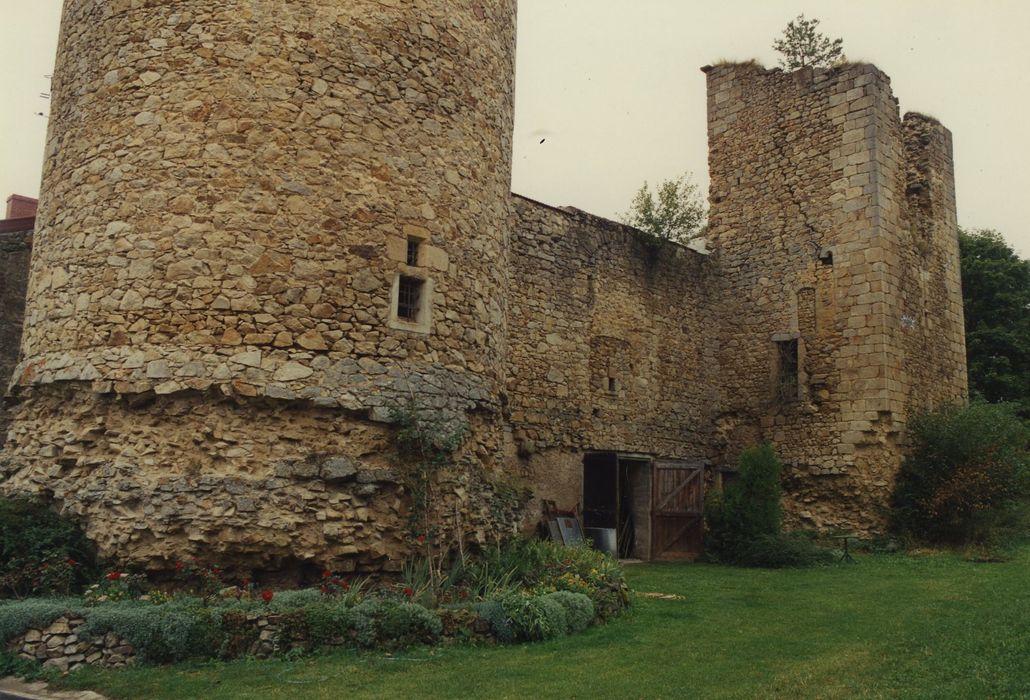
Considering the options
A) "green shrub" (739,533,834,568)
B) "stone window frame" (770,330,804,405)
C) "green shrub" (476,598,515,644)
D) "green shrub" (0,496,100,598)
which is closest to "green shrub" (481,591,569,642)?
"green shrub" (476,598,515,644)

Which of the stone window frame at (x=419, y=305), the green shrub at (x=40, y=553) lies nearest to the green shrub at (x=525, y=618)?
the stone window frame at (x=419, y=305)

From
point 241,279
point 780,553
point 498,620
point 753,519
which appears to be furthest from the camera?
point 753,519

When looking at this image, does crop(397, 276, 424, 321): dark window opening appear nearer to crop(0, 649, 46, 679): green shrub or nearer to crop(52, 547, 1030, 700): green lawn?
crop(52, 547, 1030, 700): green lawn

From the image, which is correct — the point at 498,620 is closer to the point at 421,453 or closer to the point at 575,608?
the point at 575,608

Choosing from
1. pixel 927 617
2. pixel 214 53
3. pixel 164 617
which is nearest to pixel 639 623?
pixel 927 617

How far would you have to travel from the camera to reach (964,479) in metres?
15.3

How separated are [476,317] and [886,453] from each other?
9.51 m

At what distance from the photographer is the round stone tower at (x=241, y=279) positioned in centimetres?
836

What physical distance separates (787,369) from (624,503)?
4.21m

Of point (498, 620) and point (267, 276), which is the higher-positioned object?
point (267, 276)

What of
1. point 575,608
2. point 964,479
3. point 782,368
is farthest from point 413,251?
point 964,479

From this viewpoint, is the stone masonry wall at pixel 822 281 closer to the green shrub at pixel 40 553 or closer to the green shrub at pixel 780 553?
the green shrub at pixel 780 553

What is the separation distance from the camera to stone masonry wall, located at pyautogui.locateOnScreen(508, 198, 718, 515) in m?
14.8

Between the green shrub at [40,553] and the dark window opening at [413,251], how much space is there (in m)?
4.05
